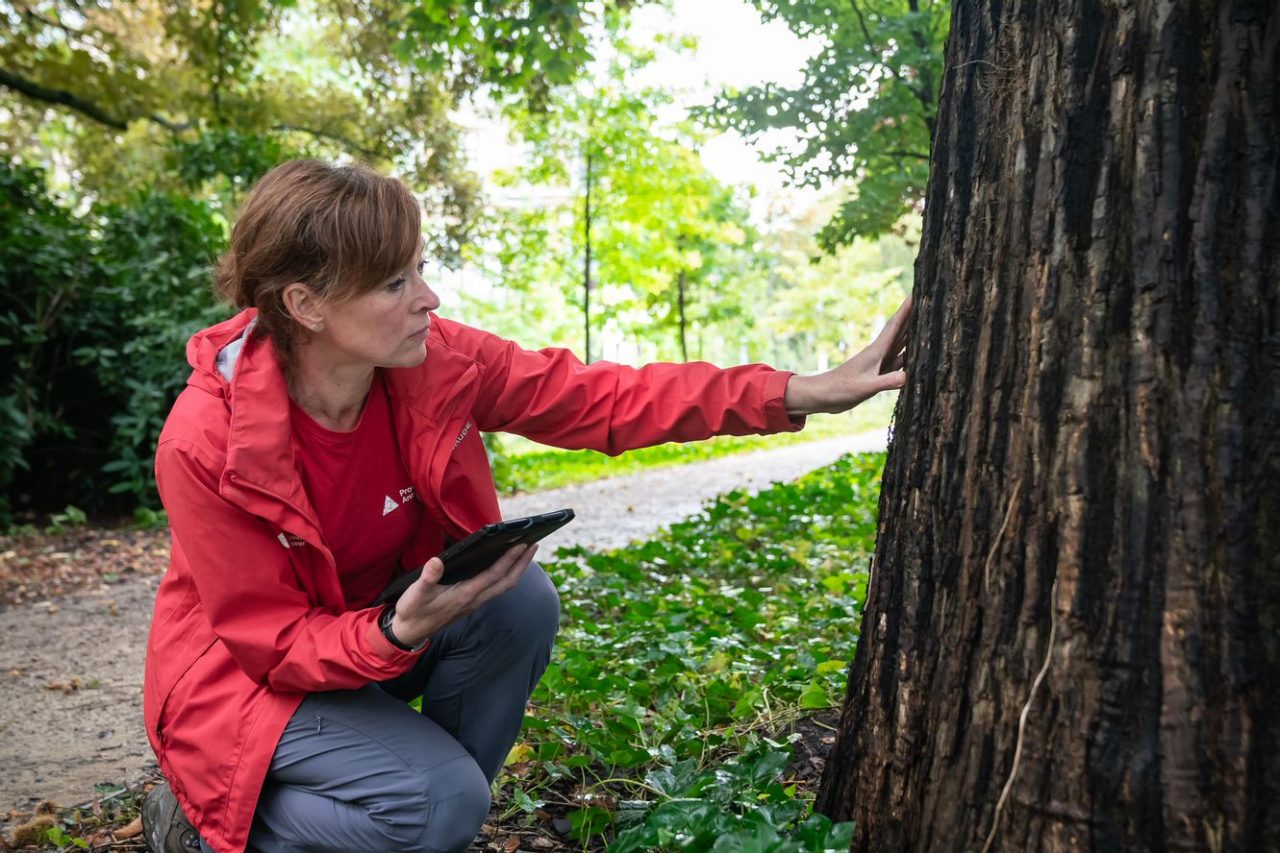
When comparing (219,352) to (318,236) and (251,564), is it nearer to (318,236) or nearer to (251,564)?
(318,236)

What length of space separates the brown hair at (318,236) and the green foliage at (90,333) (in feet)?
21.0

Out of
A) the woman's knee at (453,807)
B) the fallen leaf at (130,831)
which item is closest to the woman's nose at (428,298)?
the woman's knee at (453,807)

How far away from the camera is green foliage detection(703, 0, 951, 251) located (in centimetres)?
597

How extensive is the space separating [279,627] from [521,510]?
692 cm

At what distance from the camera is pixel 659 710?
3293 mm

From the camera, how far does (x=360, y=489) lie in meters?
2.43

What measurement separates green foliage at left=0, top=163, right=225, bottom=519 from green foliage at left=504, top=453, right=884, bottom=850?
4.38m

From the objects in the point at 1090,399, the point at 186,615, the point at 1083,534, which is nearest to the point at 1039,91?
the point at 1090,399

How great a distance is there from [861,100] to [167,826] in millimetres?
5396

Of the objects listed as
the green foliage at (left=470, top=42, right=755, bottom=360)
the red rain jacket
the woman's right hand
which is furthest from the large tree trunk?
the green foliage at (left=470, top=42, right=755, bottom=360)

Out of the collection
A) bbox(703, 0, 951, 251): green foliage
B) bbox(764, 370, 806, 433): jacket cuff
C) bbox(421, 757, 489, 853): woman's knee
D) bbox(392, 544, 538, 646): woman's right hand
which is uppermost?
bbox(703, 0, 951, 251): green foliage

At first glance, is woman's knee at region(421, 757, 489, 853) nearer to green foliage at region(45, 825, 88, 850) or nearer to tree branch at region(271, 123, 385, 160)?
green foliage at region(45, 825, 88, 850)

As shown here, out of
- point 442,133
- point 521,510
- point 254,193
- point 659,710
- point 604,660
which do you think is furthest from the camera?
point 442,133

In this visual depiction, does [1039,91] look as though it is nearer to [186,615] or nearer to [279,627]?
[279,627]
